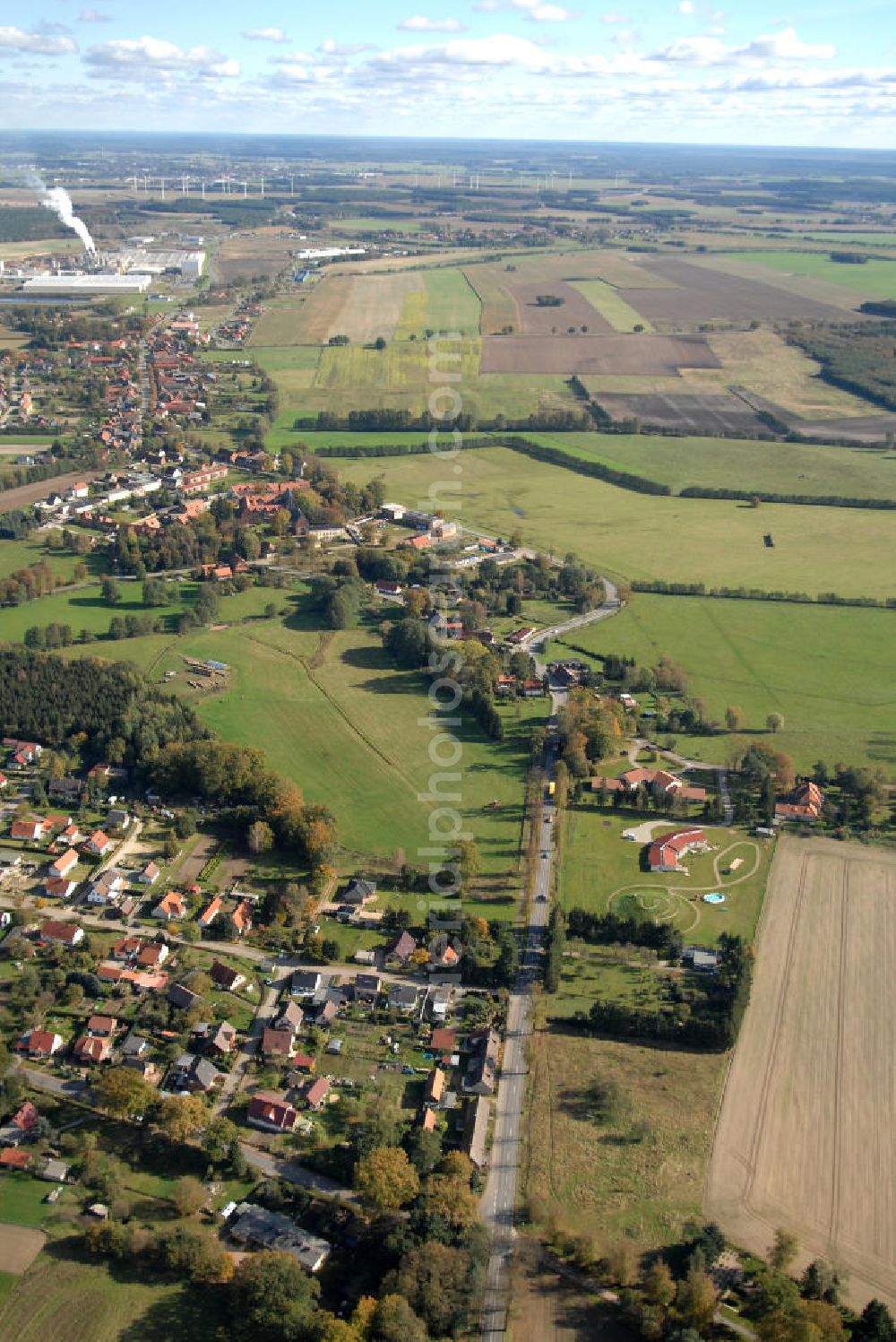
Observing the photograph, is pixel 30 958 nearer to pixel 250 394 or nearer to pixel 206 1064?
pixel 206 1064

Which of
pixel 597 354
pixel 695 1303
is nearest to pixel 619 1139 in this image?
pixel 695 1303

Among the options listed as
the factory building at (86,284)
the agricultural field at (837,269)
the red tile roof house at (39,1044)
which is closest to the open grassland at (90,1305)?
the red tile roof house at (39,1044)

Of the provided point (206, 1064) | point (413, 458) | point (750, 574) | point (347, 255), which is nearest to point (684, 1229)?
point (206, 1064)

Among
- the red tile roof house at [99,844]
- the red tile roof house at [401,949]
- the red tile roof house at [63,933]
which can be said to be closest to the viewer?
the red tile roof house at [401,949]

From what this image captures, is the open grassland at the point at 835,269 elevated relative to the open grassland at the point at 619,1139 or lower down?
elevated

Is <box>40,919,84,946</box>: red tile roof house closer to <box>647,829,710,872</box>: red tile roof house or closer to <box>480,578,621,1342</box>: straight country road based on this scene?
<box>480,578,621,1342</box>: straight country road

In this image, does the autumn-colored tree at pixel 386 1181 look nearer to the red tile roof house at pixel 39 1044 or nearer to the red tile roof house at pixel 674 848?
the red tile roof house at pixel 39 1044
